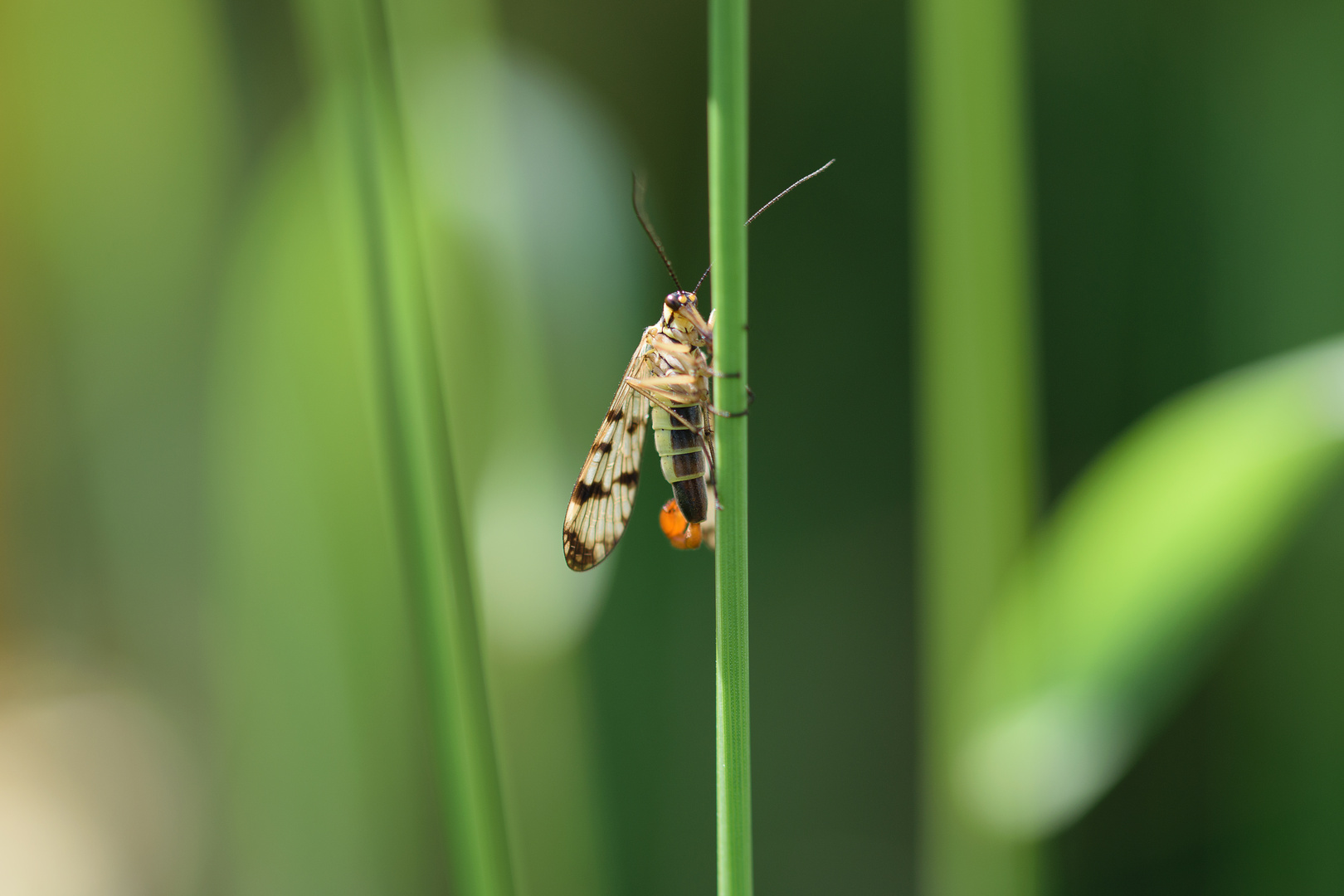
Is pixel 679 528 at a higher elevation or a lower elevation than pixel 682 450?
lower

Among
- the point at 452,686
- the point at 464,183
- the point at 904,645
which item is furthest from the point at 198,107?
the point at 904,645

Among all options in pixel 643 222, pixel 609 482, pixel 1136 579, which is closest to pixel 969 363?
pixel 1136 579

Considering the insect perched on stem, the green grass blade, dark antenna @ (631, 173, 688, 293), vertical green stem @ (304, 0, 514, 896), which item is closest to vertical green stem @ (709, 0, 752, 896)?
vertical green stem @ (304, 0, 514, 896)

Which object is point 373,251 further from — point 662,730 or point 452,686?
point 662,730

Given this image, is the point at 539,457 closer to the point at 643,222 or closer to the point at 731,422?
the point at 643,222

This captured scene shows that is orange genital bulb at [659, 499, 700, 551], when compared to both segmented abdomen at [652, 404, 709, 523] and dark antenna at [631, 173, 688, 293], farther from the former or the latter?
dark antenna at [631, 173, 688, 293]

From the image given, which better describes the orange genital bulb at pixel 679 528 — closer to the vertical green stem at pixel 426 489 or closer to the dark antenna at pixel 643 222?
the dark antenna at pixel 643 222
